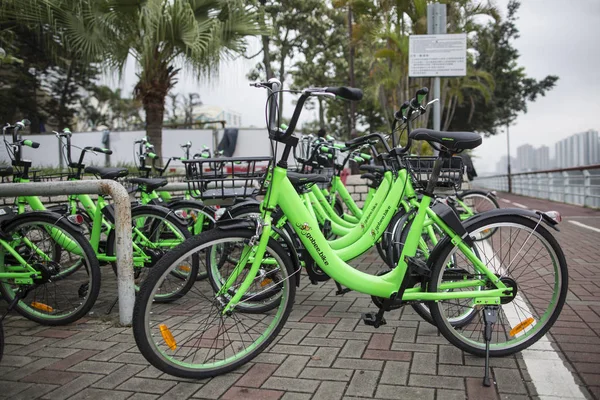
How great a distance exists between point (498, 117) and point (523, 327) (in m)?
26.4

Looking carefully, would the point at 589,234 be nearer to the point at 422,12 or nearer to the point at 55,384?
the point at 55,384

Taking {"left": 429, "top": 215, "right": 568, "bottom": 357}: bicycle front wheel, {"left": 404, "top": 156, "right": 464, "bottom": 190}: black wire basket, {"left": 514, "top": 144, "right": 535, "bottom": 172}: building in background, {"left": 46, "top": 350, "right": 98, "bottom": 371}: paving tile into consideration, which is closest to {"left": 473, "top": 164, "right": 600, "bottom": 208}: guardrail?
{"left": 404, "top": 156, "right": 464, "bottom": 190}: black wire basket

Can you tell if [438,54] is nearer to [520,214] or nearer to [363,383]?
[520,214]

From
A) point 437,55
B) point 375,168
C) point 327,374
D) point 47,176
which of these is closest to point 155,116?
point 47,176

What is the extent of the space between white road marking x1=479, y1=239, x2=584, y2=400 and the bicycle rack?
2.34m

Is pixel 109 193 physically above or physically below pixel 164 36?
below

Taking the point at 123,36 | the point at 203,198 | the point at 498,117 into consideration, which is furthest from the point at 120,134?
the point at 498,117

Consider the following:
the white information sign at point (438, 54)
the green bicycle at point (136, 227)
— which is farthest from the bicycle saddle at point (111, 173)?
the white information sign at point (438, 54)

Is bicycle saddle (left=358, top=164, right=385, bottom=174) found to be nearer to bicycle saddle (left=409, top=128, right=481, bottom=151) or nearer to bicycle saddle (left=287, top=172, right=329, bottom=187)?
bicycle saddle (left=287, top=172, right=329, bottom=187)

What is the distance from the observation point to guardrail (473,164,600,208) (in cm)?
1165

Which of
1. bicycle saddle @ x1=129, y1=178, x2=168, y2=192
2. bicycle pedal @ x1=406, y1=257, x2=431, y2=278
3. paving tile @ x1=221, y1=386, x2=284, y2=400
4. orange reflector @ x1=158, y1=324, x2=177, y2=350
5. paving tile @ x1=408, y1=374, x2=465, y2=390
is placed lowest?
paving tile @ x1=221, y1=386, x2=284, y2=400

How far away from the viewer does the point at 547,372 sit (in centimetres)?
259

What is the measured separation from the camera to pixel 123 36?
8562 millimetres

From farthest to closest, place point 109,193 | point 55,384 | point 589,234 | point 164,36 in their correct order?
point 164,36, point 589,234, point 109,193, point 55,384
